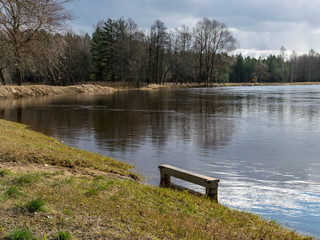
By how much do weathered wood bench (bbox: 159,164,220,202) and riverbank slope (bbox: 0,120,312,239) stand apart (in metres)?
0.26

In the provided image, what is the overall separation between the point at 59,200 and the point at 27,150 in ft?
15.6

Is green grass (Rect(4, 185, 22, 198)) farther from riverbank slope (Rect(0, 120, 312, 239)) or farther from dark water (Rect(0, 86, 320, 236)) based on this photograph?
dark water (Rect(0, 86, 320, 236))

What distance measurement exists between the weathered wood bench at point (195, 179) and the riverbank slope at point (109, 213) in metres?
0.26

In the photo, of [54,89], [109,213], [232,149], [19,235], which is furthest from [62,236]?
[54,89]

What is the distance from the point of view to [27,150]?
33.3ft

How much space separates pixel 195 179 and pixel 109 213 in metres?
2.73

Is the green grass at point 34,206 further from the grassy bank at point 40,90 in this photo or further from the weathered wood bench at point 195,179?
the grassy bank at point 40,90

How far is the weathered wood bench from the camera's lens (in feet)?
24.8

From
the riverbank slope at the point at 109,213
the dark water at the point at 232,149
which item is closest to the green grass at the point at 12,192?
the riverbank slope at the point at 109,213

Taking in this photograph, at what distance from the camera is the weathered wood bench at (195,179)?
24.8ft

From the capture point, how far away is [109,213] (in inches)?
225

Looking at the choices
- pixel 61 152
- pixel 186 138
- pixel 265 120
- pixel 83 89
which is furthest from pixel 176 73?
pixel 61 152

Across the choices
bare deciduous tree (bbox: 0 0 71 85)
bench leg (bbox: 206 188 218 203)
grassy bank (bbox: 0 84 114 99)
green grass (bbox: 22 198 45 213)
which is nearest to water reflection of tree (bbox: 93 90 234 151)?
bare deciduous tree (bbox: 0 0 71 85)

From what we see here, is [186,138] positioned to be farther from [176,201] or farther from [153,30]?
[153,30]
